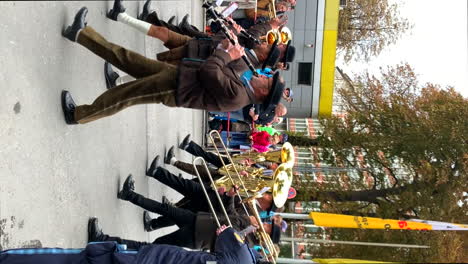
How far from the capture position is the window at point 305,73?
18.0 meters

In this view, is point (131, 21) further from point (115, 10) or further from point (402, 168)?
point (402, 168)

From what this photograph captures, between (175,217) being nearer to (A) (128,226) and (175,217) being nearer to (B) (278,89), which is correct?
(A) (128,226)

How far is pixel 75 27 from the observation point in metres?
4.25

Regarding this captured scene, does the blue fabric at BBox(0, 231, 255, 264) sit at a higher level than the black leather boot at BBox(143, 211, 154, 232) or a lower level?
higher

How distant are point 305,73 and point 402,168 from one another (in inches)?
280

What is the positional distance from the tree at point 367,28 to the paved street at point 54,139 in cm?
1641

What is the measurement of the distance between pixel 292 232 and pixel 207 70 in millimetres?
12684

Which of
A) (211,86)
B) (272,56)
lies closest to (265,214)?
(272,56)

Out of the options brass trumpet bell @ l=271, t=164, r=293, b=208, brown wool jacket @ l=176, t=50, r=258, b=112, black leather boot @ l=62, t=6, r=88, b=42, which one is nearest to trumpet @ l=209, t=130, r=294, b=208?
brass trumpet bell @ l=271, t=164, r=293, b=208

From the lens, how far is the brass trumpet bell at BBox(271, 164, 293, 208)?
6.51 m

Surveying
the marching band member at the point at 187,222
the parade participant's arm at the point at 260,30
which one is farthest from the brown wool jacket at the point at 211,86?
the parade participant's arm at the point at 260,30

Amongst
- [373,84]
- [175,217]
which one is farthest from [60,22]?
[373,84]

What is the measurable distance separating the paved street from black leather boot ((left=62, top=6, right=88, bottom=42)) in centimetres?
7

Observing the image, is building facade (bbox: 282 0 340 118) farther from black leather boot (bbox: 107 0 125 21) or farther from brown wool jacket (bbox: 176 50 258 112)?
brown wool jacket (bbox: 176 50 258 112)
